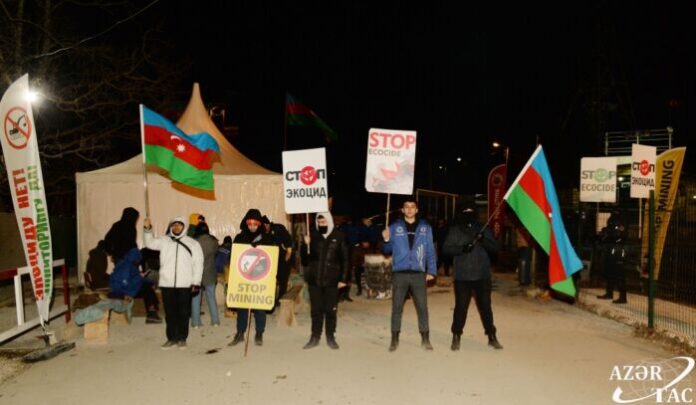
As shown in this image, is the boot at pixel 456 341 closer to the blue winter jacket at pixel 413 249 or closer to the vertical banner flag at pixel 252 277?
the blue winter jacket at pixel 413 249

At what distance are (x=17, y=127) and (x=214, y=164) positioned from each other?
602 centimetres

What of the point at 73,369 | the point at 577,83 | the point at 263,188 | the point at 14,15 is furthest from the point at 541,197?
the point at 577,83

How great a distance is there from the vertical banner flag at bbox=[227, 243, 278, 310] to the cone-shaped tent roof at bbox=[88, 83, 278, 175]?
5.64m

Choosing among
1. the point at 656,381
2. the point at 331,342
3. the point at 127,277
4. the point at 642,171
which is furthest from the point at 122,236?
the point at 642,171

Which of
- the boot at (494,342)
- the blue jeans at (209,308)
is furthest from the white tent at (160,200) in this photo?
the boot at (494,342)

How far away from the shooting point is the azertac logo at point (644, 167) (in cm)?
1105

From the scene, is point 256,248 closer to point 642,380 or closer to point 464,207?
point 464,207

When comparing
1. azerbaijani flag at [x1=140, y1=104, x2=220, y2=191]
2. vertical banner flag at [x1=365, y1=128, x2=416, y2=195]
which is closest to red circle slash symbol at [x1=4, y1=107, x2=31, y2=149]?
azerbaijani flag at [x1=140, y1=104, x2=220, y2=191]

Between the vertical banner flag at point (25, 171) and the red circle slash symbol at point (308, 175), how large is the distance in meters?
3.32

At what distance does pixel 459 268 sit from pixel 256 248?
2.73 m

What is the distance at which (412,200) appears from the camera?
7367 mm

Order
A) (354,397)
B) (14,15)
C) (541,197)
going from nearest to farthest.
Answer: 1. (354,397)
2. (541,197)
3. (14,15)

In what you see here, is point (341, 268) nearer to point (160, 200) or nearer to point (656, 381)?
point (656, 381)

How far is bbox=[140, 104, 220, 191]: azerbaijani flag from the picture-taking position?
775 cm
